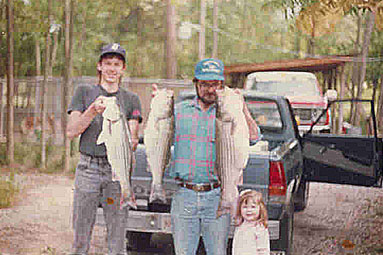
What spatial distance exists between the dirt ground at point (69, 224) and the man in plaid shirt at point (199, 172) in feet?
5.65

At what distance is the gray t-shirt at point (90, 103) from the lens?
2.91 metres

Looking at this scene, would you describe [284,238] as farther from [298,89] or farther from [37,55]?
[298,89]

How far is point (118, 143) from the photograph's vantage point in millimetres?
2908

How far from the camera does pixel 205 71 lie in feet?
9.22

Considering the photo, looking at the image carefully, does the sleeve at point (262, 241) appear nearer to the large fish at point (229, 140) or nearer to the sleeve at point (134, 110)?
the large fish at point (229, 140)

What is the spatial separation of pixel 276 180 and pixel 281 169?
8 centimetres

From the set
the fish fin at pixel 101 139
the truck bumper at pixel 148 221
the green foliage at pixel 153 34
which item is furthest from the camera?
the green foliage at pixel 153 34

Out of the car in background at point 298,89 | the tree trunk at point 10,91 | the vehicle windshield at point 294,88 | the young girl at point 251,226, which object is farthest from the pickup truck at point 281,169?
the vehicle windshield at point 294,88

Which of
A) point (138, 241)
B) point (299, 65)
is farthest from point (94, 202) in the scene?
point (299, 65)

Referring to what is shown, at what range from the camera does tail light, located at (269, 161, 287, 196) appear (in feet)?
11.4

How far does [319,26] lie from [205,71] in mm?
2444

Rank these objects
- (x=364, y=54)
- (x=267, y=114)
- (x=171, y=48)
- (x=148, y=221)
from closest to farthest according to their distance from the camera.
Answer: (x=148, y=221)
(x=267, y=114)
(x=364, y=54)
(x=171, y=48)

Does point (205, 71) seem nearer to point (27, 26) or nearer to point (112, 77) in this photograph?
point (112, 77)

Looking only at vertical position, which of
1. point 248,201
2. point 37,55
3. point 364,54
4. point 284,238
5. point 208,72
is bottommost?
point 284,238
